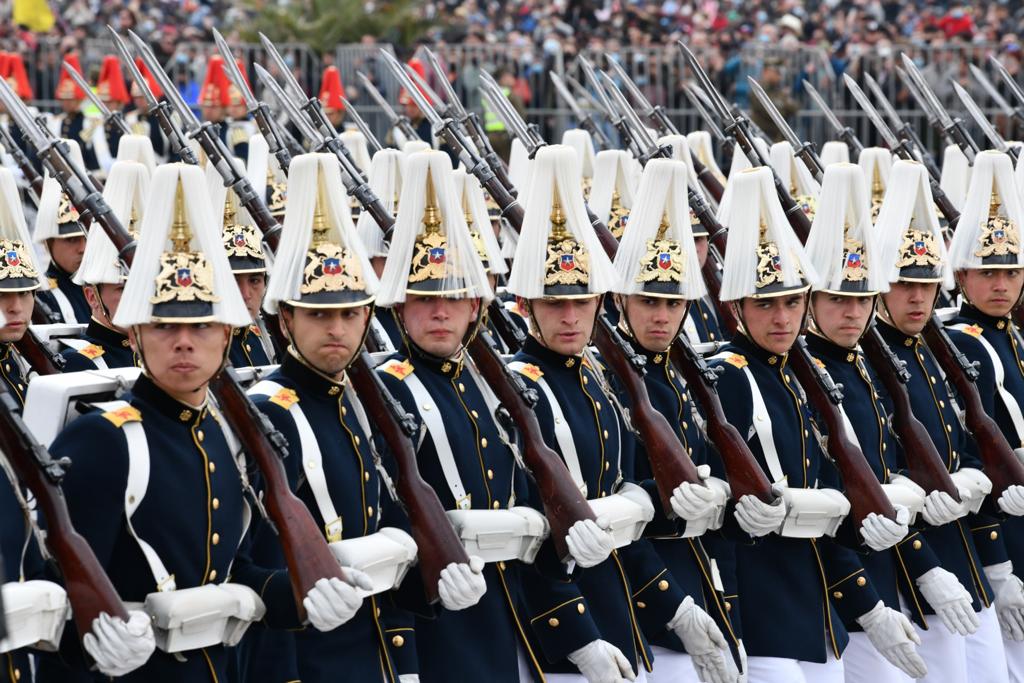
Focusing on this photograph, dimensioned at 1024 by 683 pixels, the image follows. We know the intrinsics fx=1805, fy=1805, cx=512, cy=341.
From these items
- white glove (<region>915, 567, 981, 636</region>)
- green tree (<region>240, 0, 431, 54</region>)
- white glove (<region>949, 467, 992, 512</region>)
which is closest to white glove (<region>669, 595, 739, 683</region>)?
white glove (<region>915, 567, 981, 636</region>)

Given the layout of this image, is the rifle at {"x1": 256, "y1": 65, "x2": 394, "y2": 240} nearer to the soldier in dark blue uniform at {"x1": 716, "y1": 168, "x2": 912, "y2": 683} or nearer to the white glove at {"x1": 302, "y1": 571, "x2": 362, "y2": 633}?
the soldier in dark blue uniform at {"x1": 716, "y1": 168, "x2": 912, "y2": 683}

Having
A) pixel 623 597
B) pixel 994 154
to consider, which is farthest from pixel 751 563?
pixel 994 154

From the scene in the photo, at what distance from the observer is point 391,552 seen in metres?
5.60

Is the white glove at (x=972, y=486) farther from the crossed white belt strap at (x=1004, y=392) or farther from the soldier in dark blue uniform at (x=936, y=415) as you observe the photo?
the crossed white belt strap at (x=1004, y=392)

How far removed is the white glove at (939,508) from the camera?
8.21 meters

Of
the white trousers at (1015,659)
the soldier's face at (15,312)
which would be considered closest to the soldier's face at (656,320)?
the soldier's face at (15,312)

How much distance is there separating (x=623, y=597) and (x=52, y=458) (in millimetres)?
2660

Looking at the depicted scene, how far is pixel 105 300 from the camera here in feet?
25.6

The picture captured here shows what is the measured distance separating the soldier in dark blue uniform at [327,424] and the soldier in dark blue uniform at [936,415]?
11.5 feet

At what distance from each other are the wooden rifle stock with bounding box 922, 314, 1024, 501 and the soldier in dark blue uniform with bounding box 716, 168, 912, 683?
1194 mm

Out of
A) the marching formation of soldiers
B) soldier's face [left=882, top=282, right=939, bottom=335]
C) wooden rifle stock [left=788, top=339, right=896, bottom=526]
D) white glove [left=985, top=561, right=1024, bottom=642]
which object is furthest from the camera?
white glove [left=985, top=561, right=1024, bottom=642]

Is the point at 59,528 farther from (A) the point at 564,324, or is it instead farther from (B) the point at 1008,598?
(B) the point at 1008,598

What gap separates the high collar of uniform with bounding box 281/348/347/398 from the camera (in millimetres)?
5797

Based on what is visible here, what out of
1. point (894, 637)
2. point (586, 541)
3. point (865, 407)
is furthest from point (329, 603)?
point (865, 407)
